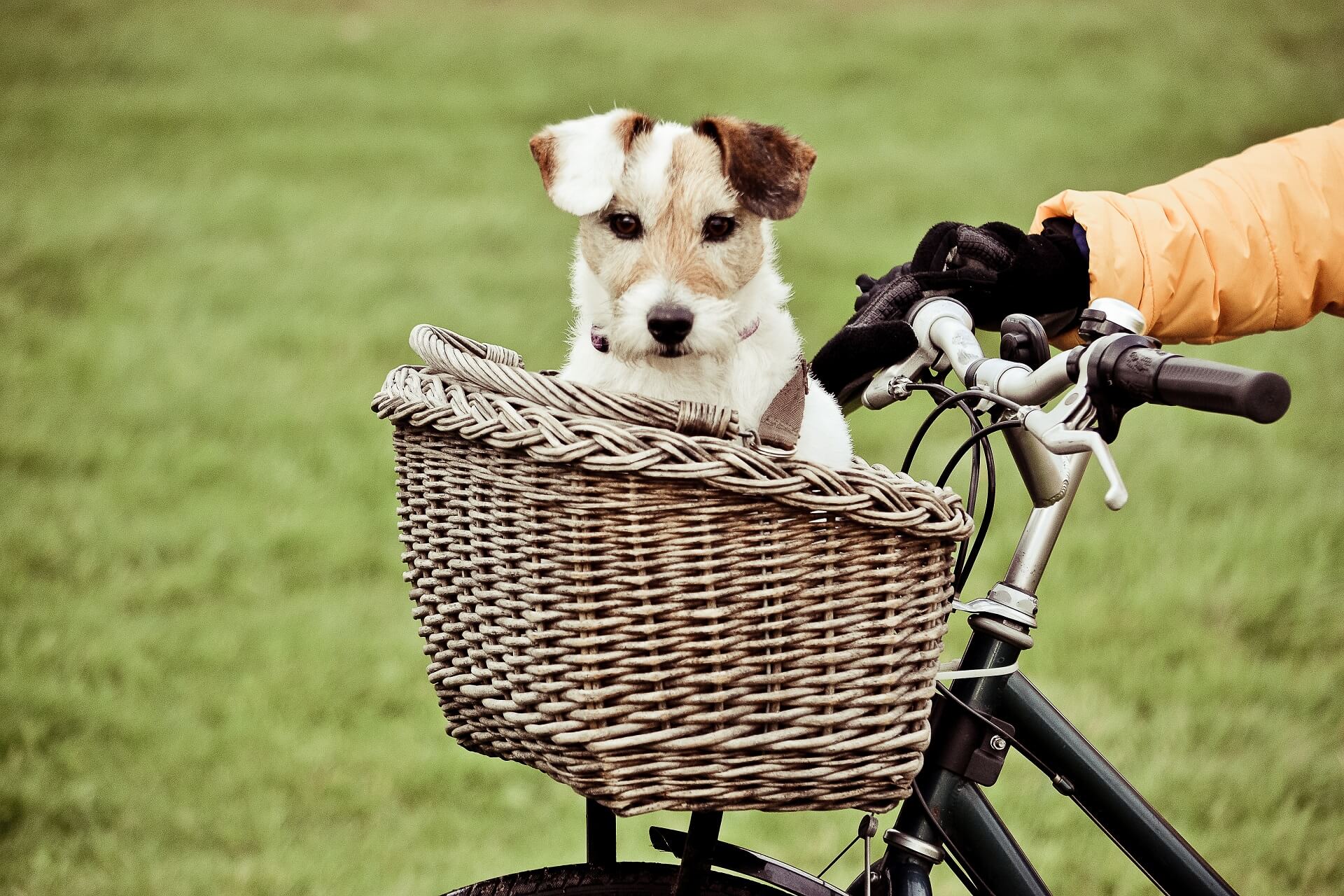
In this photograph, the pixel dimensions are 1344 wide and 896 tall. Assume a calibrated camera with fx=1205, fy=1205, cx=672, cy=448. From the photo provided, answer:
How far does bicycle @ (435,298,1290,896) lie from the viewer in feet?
5.39

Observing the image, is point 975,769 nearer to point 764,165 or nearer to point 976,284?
point 976,284

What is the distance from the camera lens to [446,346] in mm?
1581

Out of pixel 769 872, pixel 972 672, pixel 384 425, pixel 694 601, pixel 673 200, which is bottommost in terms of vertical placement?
pixel 384 425

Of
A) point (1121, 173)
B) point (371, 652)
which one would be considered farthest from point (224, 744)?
point (1121, 173)

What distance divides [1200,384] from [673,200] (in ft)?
3.94

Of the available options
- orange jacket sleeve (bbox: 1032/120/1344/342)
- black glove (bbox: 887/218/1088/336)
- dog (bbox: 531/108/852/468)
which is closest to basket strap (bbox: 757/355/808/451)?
dog (bbox: 531/108/852/468)

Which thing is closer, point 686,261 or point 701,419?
point 701,419

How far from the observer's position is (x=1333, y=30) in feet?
46.5

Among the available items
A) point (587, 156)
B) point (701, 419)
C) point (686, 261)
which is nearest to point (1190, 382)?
point (701, 419)

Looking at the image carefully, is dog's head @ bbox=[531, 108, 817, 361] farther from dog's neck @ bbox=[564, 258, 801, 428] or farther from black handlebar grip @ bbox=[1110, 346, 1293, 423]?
black handlebar grip @ bbox=[1110, 346, 1293, 423]

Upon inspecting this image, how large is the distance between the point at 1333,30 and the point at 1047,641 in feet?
40.8

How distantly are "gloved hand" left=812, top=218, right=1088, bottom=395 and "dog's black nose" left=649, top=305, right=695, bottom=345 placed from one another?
270 millimetres

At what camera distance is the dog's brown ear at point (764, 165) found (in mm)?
2281

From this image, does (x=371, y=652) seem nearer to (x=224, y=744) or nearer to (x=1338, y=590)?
(x=224, y=744)
